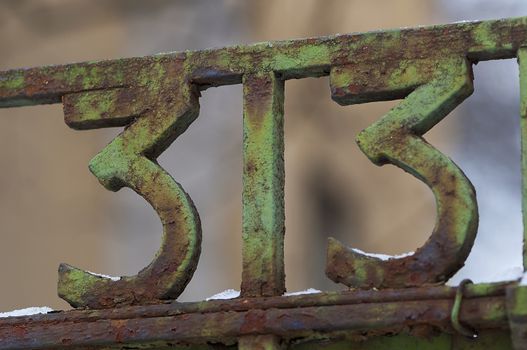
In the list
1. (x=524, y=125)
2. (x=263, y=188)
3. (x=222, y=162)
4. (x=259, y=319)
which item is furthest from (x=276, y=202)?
(x=222, y=162)

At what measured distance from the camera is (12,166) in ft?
22.0

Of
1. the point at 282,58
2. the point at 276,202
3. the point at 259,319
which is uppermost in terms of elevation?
the point at 282,58

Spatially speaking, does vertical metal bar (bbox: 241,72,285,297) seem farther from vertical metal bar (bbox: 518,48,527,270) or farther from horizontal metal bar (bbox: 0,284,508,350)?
vertical metal bar (bbox: 518,48,527,270)

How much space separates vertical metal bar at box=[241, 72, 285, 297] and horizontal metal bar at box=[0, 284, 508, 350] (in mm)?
89

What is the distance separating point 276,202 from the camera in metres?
2.98

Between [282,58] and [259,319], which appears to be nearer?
[259,319]

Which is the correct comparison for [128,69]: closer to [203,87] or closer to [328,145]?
[203,87]

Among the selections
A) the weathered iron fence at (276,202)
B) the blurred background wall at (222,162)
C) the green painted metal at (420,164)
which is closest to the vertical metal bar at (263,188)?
the weathered iron fence at (276,202)

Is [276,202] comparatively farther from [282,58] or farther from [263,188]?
[282,58]

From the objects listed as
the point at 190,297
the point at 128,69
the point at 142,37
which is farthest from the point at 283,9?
the point at 128,69

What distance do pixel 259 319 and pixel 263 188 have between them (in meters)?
0.30

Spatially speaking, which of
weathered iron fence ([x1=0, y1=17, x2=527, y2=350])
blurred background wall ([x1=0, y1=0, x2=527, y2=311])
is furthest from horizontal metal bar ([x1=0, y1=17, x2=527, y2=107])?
blurred background wall ([x1=0, y1=0, x2=527, y2=311])

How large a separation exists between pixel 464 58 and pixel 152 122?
2.22ft

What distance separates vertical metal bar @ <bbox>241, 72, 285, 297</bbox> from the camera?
2924 mm
